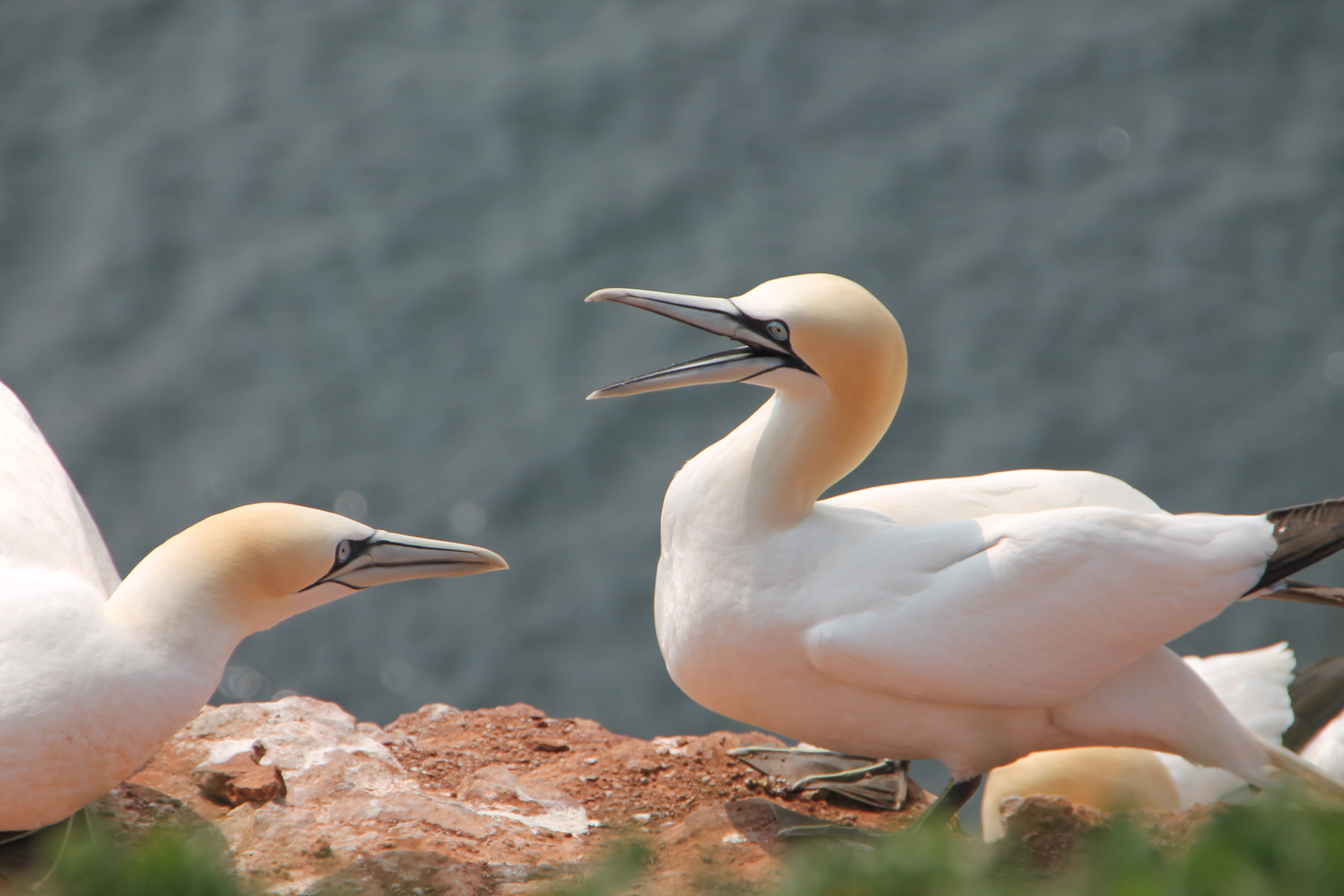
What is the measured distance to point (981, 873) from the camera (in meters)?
2.11

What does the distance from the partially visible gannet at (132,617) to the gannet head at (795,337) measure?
86 cm

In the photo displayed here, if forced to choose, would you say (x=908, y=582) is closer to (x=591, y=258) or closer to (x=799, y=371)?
(x=799, y=371)

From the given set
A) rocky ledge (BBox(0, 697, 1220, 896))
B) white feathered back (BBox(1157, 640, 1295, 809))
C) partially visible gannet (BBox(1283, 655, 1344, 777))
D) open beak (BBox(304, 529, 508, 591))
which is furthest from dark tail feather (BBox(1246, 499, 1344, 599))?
open beak (BBox(304, 529, 508, 591))

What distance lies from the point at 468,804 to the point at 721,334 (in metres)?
1.52

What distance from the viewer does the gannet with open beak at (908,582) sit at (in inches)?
141

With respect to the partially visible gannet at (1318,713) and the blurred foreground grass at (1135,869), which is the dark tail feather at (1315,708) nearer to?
the partially visible gannet at (1318,713)

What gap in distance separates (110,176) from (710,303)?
26.3 feet

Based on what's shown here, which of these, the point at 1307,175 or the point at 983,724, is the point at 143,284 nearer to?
the point at 983,724

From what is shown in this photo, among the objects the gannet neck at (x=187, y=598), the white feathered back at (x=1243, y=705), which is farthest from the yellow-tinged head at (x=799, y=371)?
the white feathered back at (x=1243, y=705)

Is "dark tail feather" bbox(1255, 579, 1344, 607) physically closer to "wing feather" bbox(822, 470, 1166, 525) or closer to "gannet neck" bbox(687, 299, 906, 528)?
"wing feather" bbox(822, 470, 1166, 525)

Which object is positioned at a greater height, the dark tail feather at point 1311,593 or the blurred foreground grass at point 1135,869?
the dark tail feather at point 1311,593

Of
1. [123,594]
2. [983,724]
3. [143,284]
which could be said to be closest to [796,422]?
[983,724]

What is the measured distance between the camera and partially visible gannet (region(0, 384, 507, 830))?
118 inches

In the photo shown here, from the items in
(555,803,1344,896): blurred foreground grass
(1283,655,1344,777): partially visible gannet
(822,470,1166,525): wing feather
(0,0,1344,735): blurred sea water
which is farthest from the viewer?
(0,0,1344,735): blurred sea water
